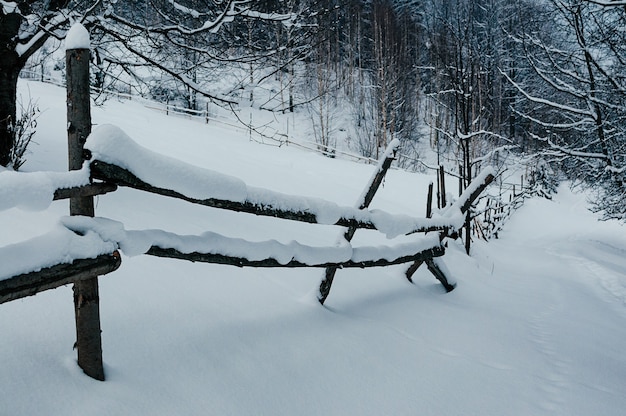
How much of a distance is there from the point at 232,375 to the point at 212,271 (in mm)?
1138

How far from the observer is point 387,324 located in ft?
9.30

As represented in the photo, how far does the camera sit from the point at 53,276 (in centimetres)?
134

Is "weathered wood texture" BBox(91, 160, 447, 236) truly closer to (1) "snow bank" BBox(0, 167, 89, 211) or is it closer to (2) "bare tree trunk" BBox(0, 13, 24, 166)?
(1) "snow bank" BBox(0, 167, 89, 211)

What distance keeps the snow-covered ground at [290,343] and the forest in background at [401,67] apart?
139 centimetres

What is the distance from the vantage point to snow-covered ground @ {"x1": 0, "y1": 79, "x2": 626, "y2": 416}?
1.63 meters

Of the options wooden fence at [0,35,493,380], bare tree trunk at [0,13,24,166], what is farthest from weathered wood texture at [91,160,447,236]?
bare tree trunk at [0,13,24,166]

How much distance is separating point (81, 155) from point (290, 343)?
4.68 ft

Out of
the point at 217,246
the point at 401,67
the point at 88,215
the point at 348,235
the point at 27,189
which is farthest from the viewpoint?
the point at 401,67

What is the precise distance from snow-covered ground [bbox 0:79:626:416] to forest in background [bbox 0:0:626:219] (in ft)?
4.57

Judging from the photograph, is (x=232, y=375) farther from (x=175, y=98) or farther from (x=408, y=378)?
(x=175, y=98)

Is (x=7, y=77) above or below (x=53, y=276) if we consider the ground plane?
above

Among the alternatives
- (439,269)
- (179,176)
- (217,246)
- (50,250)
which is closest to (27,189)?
(50,250)

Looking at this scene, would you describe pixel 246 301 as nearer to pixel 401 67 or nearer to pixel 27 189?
pixel 27 189

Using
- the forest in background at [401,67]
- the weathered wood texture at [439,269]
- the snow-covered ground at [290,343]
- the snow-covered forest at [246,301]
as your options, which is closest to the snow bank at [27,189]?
the snow-covered forest at [246,301]
